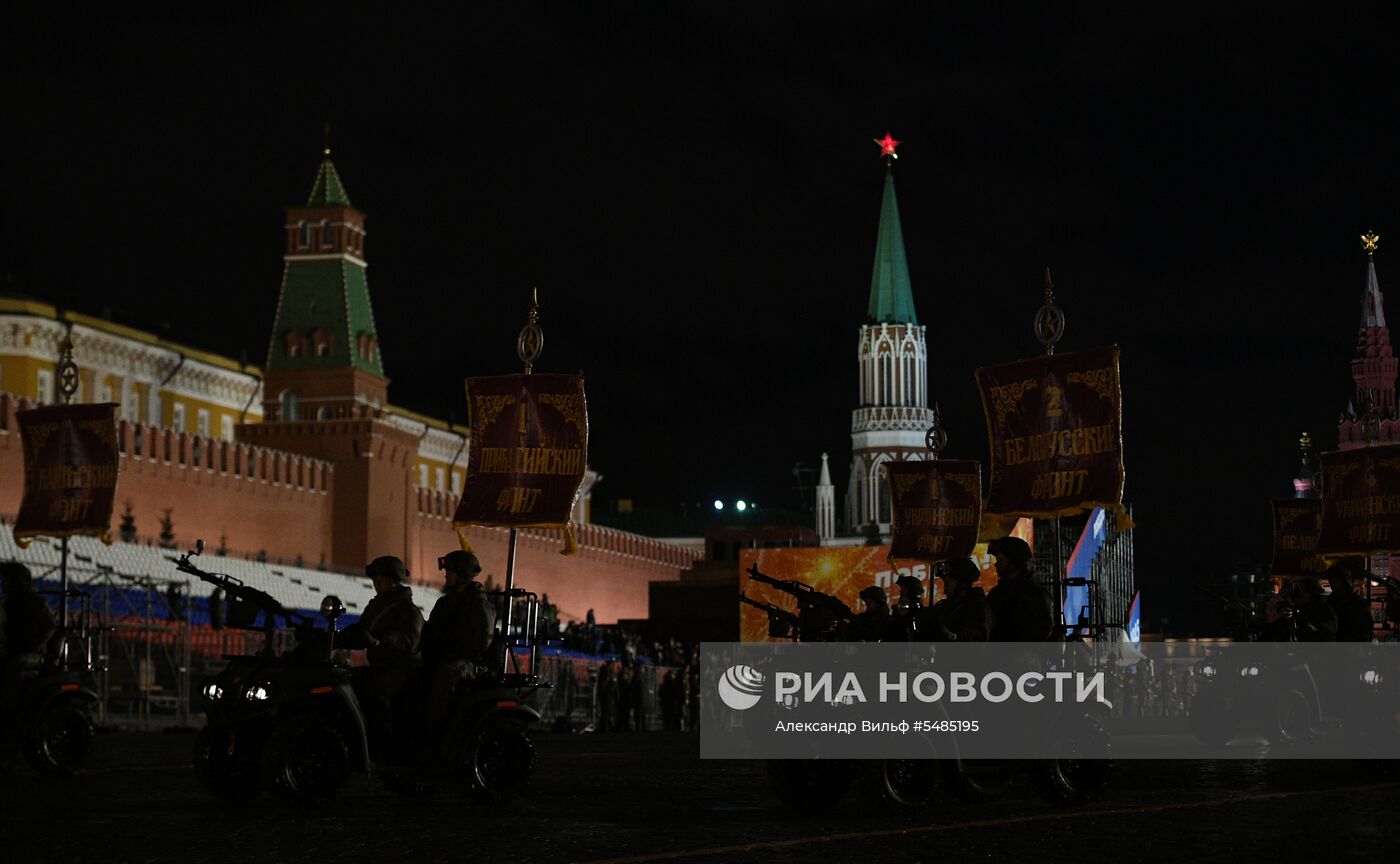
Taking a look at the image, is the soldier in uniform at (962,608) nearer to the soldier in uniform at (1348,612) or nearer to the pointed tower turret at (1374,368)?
the soldier in uniform at (1348,612)

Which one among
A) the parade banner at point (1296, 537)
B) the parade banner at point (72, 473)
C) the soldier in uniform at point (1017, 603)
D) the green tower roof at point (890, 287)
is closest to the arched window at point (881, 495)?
the green tower roof at point (890, 287)

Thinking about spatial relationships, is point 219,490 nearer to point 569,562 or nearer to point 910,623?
point 569,562

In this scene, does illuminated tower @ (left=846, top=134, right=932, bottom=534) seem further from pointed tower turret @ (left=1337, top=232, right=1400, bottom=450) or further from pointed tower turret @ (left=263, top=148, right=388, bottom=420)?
pointed tower turret @ (left=263, top=148, right=388, bottom=420)

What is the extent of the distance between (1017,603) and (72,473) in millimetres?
12778

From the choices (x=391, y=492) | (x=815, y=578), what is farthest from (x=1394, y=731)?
(x=391, y=492)

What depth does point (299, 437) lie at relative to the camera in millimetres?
69312

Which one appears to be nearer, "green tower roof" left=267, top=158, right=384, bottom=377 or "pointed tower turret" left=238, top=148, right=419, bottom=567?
"pointed tower turret" left=238, top=148, right=419, bottom=567

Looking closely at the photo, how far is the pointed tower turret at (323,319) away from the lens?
71.5m

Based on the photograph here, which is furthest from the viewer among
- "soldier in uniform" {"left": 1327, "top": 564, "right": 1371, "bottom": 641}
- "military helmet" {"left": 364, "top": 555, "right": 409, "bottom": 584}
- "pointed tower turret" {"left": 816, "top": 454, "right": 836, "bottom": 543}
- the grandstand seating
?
"pointed tower turret" {"left": 816, "top": 454, "right": 836, "bottom": 543}

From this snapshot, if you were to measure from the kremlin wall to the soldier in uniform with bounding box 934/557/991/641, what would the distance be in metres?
46.4

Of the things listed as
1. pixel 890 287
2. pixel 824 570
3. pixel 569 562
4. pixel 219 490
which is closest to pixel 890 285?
pixel 890 287

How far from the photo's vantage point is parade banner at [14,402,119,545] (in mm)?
22281

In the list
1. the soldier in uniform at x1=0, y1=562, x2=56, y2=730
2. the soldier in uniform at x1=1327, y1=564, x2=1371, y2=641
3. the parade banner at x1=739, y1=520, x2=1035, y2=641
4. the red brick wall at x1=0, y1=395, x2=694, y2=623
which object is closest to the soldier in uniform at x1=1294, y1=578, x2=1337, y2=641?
the soldier in uniform at x1=1327, y1=564, x2=1371, y2=641

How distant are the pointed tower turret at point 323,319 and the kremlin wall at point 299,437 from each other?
0.15 feet
